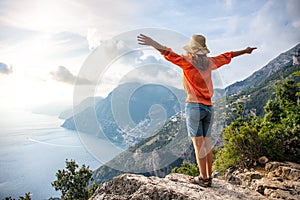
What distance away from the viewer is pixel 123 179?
2.54 meters

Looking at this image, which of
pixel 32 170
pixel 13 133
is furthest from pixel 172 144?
pixel 13 133

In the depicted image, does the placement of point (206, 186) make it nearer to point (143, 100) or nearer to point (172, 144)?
point (143, 100)

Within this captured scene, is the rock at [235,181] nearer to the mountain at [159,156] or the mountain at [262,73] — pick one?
the mountain at [159,156]

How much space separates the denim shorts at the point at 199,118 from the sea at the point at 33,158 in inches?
1932

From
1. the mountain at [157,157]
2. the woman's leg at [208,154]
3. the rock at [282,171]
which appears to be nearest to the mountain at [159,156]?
the mountain at [157,157]

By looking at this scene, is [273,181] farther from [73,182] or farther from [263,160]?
[73,182]

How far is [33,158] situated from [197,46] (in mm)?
A: 148714

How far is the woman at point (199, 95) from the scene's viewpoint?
2.93 metres

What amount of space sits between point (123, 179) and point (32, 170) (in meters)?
126

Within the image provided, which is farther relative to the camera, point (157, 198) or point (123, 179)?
point (123, 179)

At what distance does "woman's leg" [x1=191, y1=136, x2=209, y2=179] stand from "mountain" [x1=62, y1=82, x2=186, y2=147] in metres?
0.98

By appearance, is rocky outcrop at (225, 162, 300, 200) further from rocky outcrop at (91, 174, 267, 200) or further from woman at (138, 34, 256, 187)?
woman at (138, 34, 256, 187)

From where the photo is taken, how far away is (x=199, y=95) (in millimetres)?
2945

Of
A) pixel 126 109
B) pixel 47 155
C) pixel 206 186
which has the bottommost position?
pixel 47 155
